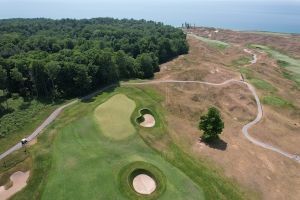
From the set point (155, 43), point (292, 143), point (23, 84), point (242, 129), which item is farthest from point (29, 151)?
point (155, 43)

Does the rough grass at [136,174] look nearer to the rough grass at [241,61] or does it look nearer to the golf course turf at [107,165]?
the golf course turf at [107,165]

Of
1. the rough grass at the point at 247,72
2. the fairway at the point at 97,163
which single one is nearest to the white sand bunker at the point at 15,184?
the fairway at the point at 97,163

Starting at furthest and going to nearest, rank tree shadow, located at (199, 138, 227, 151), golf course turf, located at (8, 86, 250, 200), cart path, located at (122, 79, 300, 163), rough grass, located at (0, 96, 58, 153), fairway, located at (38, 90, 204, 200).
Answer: cart path, located at (122, 79, 300, 163) → tree shadow, located at (199, 138, 227, 151) → rough grass, located at (0, 96, 58, 153) → golf course turf, located at (8, 86, 250, 200) → fairway, located at (38, 90, 204, 200)

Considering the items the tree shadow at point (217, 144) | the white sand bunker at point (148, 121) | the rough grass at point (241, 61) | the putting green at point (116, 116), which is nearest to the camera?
the putting green at point (116, 116)

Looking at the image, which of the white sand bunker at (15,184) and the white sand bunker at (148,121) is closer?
the white sand bunker at (15,184)

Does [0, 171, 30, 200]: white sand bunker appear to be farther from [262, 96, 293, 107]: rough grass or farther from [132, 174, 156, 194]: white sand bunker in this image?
[262, 96, 293, 107]: rough grass

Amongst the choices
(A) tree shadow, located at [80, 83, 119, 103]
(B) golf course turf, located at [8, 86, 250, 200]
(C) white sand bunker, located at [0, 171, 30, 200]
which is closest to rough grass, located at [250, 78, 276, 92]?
(A) tree shadow, located at [80, 83, 119, 103]
